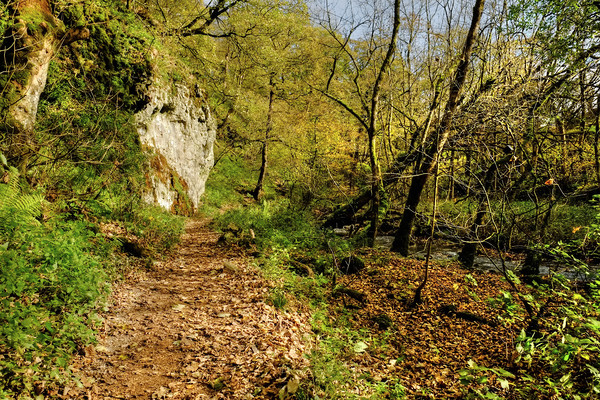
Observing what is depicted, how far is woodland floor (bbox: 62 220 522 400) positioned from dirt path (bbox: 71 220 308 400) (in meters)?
0.01

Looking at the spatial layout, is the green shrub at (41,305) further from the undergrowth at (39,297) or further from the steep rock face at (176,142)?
the steep rock face at (176,142)

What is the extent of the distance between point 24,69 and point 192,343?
5361mm

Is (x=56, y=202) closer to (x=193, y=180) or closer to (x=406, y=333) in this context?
(x=406, y=333)

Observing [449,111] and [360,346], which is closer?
[360,346]

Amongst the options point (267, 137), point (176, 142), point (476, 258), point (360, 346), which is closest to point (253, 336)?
point (360, 346)

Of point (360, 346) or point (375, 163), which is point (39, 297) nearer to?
point (360, 346)

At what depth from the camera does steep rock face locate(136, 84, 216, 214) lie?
10.7 meters

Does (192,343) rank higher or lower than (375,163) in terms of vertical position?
lower

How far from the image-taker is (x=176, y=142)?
12844 millimetres

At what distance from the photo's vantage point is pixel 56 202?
220 inches

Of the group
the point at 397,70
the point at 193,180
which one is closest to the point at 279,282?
the point at 193,180

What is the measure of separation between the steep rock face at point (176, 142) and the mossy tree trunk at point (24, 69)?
13.7ft

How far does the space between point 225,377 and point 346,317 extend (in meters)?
3.09

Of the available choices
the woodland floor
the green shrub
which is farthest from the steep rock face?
the green shrub
